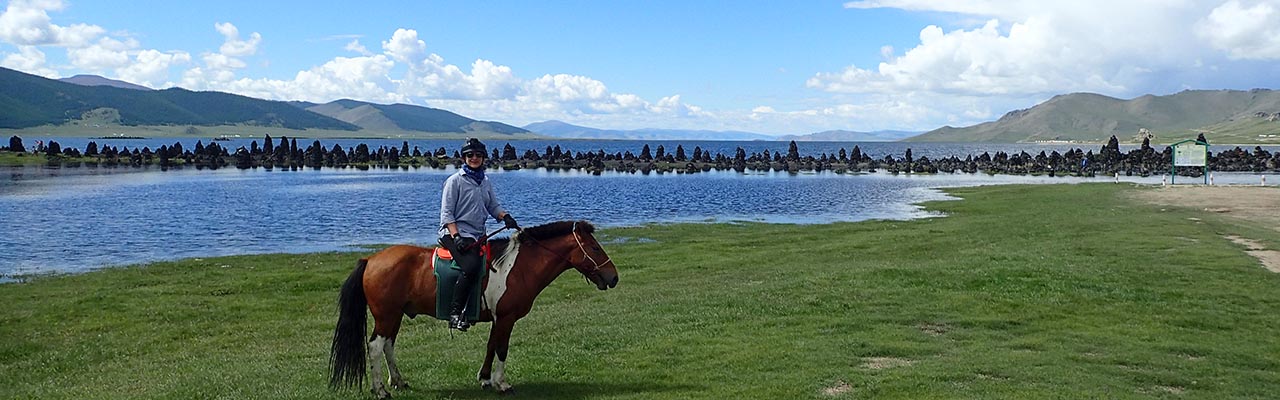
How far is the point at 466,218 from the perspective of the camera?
1125 centimetres

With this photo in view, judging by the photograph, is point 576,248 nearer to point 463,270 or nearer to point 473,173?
point 463,270

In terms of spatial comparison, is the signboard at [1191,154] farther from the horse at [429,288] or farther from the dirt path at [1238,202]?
the horse at [429,288]

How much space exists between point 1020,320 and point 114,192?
2798 inches

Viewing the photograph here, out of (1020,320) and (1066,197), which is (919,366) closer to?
(1020,320)

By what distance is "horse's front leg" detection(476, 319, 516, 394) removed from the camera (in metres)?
11.6

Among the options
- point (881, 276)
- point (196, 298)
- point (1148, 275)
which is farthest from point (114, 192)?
point (1148, 275)

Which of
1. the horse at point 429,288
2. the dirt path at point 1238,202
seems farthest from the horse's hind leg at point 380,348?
the dirt path at point 1238,202

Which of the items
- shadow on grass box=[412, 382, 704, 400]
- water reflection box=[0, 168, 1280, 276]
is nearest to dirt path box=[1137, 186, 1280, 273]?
water reflection box=[0, 168, 1280, 276]

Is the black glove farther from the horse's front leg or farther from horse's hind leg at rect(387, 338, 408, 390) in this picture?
horse's hind leg at rect(387, 338, 408, 390)

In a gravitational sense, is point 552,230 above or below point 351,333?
above

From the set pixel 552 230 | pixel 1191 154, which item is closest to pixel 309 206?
pixel 552 230

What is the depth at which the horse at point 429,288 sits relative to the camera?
11.5m

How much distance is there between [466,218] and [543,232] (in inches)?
41.3

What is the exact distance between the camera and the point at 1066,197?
58.9 meters
